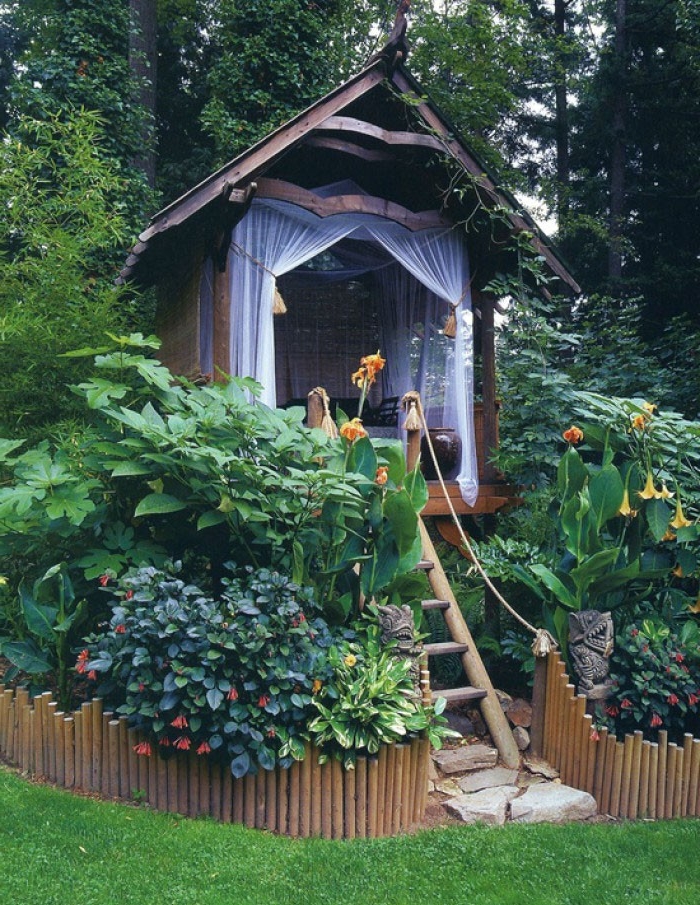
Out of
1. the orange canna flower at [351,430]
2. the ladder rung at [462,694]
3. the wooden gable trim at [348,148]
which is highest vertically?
the wooden gable trim at [348,148]

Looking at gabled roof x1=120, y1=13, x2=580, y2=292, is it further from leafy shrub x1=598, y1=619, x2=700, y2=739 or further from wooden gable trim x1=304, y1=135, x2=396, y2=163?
leafy shrub x1=598, y1=619, x2=700, y2=739

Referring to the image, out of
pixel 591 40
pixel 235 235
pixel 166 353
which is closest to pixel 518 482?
pixel 235 235

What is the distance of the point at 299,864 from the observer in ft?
11.0

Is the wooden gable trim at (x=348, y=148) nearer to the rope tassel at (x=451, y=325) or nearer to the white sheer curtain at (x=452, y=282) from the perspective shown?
the white sheer curtain at (x=452, y=282)

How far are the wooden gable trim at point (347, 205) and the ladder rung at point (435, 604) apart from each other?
3254 millimetres

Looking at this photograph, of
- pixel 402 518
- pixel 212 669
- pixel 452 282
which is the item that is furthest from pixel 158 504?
pixel 452 282

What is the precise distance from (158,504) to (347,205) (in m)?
3.61

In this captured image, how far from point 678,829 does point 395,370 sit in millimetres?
5874

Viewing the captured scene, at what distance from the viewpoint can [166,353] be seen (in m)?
7.96

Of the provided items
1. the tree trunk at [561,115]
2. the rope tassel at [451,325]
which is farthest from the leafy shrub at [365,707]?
the tree trunk at [561,115]

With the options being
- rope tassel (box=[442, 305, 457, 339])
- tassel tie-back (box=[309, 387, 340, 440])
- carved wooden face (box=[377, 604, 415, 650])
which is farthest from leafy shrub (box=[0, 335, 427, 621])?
rope tassel (box=[442, 305, 457, 339])

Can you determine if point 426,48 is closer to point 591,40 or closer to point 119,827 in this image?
point 591,40

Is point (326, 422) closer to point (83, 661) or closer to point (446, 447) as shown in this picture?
point (446, 447)

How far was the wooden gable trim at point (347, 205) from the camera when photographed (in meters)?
6.58
